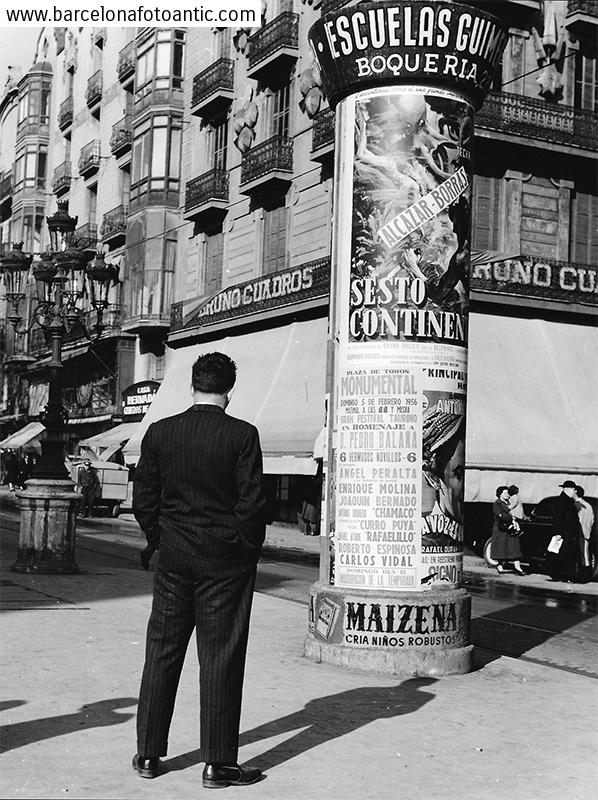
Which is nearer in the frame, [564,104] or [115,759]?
[115,759]

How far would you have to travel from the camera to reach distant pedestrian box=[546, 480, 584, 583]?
55.7ft

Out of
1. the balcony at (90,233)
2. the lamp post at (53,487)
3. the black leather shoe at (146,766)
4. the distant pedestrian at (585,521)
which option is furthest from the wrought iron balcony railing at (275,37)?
the black leather shoe at (146,766)

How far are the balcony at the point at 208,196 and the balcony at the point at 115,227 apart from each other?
5970 mm

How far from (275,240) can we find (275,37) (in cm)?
522

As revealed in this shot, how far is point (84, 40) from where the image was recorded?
4609 cm

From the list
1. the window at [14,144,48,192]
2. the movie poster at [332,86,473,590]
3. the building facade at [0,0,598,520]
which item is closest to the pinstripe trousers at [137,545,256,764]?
the movie poster at [332,86,473,590]

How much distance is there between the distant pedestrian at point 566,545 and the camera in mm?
16984

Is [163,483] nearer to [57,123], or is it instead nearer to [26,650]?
[26,650]

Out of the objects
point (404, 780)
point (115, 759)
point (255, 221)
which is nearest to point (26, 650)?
point (115, 759)

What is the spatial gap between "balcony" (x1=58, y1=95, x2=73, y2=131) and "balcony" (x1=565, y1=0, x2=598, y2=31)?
27.8 metres

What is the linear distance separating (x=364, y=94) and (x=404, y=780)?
5208 millimetres

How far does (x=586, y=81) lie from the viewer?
25562 millimetres

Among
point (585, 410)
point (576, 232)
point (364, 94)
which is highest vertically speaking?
point (576, 232)

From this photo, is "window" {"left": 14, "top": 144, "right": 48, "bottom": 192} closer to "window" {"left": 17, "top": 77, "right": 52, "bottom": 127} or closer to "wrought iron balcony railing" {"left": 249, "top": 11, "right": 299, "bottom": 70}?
"window" {"left": 17, "top": 77, "right": 52, "bottom": 127}
